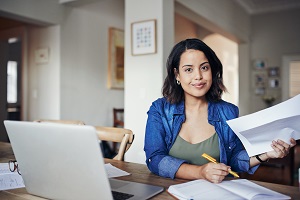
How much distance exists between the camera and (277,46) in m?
5.70

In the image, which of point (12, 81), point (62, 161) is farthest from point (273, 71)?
point (12, 81)

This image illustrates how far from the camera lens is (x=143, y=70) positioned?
2.91 meters

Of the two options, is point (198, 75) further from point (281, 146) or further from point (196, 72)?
point (281, 146)

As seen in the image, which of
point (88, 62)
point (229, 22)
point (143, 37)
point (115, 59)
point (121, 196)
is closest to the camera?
point (121, 196)

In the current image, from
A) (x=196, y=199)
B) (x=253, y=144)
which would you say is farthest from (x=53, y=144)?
(x=253, y=144)

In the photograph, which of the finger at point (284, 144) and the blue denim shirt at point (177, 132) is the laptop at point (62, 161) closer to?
the blue denim shirt at point (177, 132)

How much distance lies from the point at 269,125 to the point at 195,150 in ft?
1.17

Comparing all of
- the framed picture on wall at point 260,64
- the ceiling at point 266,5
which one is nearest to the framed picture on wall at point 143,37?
the ceiling at point 266,5

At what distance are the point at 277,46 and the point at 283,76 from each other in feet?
2.03

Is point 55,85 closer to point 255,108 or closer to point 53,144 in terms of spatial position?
point 53,144

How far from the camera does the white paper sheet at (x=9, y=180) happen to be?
0.92 meters

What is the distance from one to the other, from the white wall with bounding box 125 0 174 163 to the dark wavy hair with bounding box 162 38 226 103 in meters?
1.48

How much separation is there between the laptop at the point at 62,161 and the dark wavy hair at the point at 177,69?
568 mm

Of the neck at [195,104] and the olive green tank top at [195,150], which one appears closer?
the olive green tank top at [195,150]
